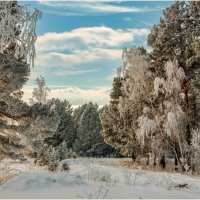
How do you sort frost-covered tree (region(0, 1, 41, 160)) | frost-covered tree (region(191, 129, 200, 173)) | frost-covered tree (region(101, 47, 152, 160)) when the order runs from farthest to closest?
frost-covered tree (region(101, 47, 152, 160)) → frost-covered tree (region(191, 129, 200, 173)) → frost-covered tree (region(0, 1, 41, 160))

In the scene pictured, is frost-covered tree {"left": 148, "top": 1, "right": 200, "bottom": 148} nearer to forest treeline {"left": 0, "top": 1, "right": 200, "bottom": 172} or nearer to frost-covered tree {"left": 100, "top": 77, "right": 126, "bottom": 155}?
forest treeline {"left": 0, "top": 1, "right": 200, "bottom": 172}

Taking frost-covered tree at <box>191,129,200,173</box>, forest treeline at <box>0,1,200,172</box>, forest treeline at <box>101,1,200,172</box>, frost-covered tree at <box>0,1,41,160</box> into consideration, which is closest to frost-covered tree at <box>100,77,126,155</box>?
forest treeline at <box>0,1,200,172</box>

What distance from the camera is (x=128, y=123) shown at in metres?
39.2

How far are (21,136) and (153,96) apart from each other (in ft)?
61.4

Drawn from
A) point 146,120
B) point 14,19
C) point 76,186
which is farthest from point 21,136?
point 146,120

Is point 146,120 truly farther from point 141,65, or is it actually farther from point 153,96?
point 141,65

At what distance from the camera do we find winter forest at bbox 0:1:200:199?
9.87 meters

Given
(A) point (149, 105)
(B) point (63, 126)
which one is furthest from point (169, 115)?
(B) point (63, 126)

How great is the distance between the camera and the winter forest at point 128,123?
9867 mm

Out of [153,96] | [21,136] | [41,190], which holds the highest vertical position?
[153,96]

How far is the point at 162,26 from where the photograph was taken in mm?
32438

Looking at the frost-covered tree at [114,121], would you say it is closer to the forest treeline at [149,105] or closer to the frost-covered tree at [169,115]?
the forest treeline at [149,105]

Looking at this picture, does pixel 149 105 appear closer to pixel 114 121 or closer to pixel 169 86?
pixel 169 86

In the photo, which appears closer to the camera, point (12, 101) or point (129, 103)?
point (12, 101)
